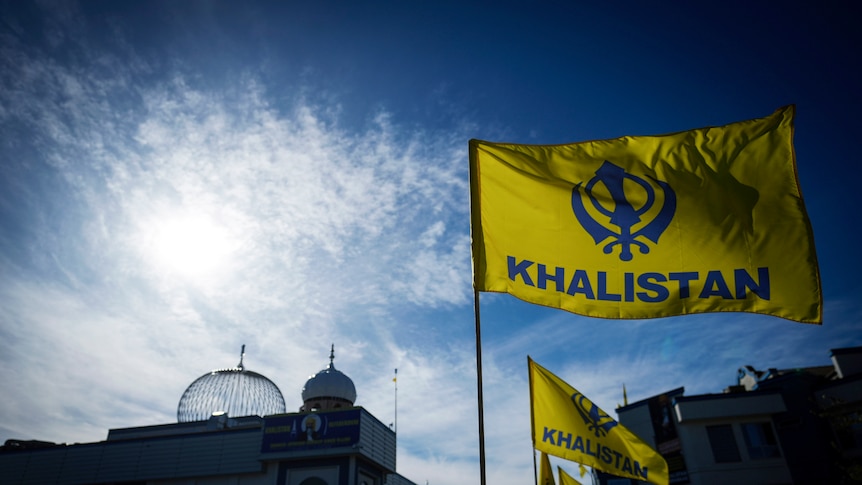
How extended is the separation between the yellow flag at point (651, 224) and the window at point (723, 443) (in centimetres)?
3007

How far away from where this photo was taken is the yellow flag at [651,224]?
7.41 metres

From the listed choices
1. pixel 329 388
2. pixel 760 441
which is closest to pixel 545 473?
pixel 760 441

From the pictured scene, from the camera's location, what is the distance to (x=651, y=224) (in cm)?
808

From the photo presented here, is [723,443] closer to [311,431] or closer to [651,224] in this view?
[311,431]

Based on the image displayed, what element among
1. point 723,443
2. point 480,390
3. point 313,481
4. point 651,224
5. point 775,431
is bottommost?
point 480,390

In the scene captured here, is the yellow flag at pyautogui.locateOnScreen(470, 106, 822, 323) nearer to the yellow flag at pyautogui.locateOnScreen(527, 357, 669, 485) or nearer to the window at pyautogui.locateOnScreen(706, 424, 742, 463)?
the yellow flag at pyautogui.locateOnScreen(527, 357, 669, 485)

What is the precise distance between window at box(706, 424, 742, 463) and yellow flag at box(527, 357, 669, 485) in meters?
20.4

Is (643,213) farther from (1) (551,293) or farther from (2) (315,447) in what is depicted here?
(2) (315,447)

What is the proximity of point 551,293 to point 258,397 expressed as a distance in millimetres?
36649

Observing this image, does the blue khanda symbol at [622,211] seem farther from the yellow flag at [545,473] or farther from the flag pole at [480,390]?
the yellow flag at [545,473]

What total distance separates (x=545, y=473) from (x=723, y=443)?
2210 cm

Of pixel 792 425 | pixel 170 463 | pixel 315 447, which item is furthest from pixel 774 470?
pixel 170 463

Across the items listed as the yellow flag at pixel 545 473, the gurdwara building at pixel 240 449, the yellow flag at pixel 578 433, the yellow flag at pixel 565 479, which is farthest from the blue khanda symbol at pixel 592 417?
the gurdwara building at pixel 240 449

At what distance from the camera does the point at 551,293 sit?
7.94 m
